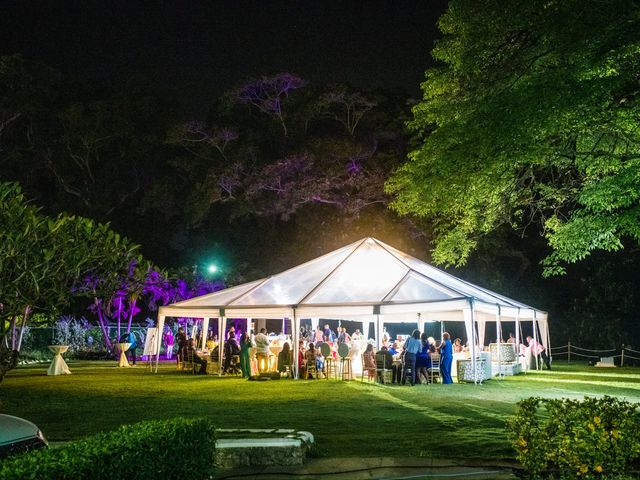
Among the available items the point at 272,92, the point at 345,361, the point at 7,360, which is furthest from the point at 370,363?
the point at 272,92

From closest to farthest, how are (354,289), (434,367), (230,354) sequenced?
(434,367), (354,289), (230,354)

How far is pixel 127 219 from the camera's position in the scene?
3225 centimetres

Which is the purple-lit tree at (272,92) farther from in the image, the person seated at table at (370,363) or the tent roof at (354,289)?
the person seated at table at (370,363)

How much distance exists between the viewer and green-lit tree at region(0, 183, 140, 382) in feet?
24.1

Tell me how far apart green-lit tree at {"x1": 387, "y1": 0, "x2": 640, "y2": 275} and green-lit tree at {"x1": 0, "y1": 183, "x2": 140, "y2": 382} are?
586cm

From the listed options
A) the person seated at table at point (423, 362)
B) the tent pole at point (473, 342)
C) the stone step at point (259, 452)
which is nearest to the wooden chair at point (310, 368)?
the person seated at table at point (423, 362)

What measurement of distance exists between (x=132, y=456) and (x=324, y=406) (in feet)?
22.0

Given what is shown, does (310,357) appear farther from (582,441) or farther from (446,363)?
(582,441)

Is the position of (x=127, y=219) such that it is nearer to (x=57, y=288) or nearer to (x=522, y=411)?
(x=57, y=288)

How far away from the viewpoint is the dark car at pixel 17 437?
4.45m

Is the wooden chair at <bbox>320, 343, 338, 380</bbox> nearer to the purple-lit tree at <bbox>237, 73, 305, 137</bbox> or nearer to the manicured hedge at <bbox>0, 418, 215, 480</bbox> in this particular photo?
the manicured hedge at <bbox>0, 418, 215, 480</bbox>

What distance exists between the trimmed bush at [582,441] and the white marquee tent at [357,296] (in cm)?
843

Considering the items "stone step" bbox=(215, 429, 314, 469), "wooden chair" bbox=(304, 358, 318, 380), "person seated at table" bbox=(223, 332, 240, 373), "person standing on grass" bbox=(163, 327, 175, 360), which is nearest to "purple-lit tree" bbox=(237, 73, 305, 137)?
"person standing on grass" bbox=(163, 327, 175, 360)

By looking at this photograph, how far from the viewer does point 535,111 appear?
8156 millimetres
